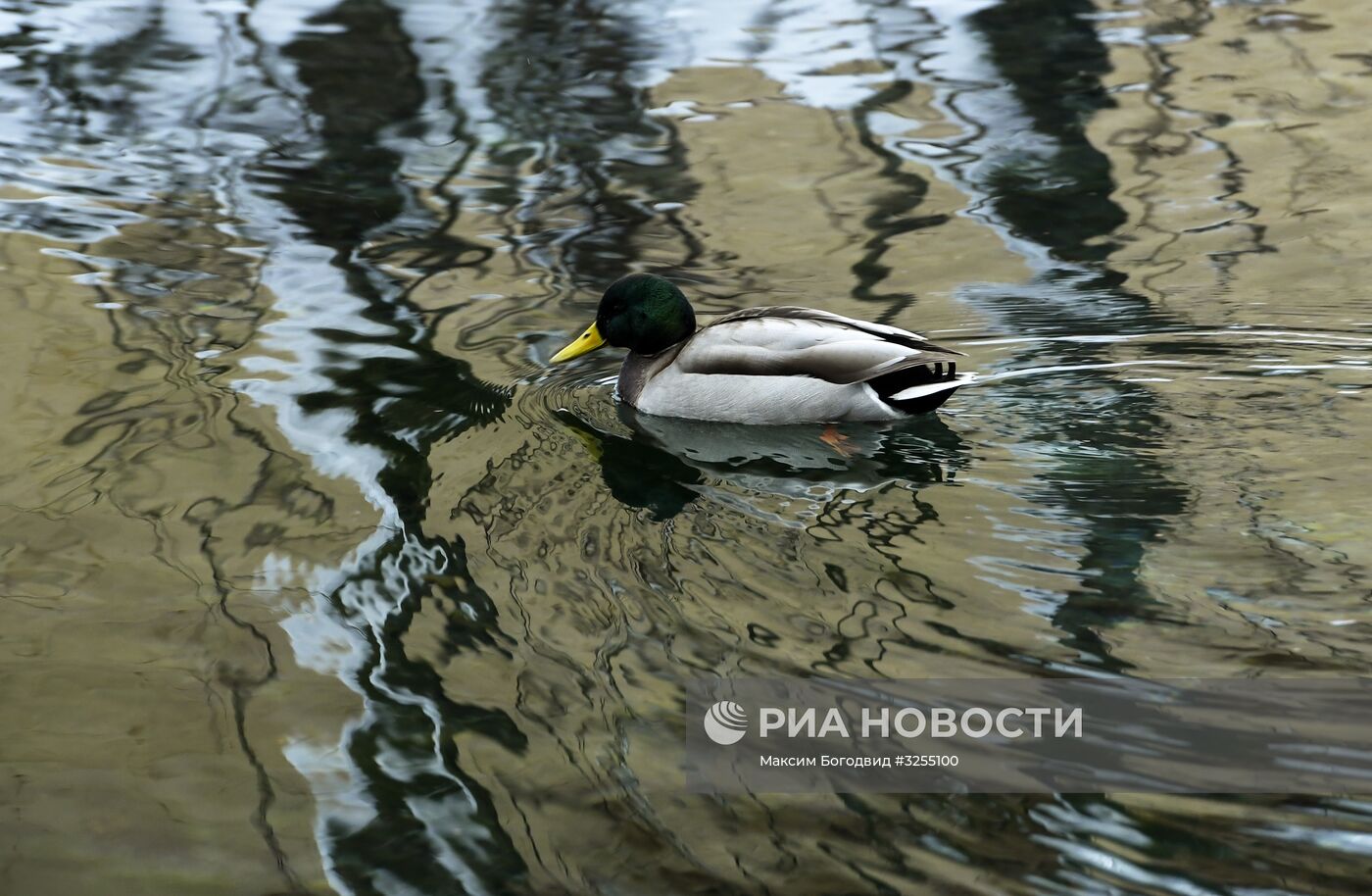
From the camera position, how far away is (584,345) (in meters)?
6.23

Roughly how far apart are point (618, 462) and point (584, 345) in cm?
81

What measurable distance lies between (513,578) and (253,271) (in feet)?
10.6

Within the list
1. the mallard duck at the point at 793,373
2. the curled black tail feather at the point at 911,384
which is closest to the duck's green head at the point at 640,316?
the mallard duck at the point at 793,373

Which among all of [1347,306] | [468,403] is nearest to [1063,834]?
[468,403]

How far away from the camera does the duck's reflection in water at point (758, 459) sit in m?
5.10

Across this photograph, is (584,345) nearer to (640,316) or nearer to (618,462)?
(640,316)

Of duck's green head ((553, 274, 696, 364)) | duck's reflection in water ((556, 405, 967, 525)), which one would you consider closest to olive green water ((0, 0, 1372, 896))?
duck's reflection in water ((556, 405, 967, 525))

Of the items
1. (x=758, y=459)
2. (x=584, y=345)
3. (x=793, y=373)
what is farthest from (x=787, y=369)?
(x=584, y=345)

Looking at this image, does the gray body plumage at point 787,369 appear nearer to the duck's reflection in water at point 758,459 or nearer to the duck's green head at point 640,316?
the duck's reflection in water at point 758,459

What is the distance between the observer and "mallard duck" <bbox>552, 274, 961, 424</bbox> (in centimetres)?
559

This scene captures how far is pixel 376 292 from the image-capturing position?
693cm

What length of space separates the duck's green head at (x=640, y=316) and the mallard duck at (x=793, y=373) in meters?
0.12

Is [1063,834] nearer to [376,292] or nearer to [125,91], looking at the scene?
[376,292]

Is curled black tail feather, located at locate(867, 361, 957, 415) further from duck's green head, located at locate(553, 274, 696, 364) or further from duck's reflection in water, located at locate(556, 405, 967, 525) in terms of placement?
duck's green head, located at locate(553, 274, 696, 364)
